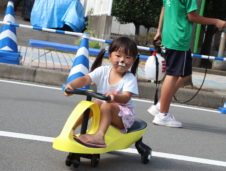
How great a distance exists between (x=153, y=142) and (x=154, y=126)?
867mm

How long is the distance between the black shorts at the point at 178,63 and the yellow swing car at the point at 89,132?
1779 mm

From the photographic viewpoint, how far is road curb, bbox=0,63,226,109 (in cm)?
809

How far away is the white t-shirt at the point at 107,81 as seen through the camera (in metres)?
3.90

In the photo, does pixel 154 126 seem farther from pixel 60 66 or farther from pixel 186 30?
pixel 60 66

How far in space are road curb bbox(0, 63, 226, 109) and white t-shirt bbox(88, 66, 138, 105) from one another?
164 inches

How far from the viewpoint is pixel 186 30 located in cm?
569

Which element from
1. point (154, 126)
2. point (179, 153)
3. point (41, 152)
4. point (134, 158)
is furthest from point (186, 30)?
point (41, 152)

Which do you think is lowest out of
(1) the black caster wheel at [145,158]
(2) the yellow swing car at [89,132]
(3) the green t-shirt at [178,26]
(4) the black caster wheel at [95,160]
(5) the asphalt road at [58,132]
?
(5) the asphalt road at [58,132]

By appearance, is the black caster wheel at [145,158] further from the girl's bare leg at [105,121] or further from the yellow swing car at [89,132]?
the girl's bare leg at [105,121]

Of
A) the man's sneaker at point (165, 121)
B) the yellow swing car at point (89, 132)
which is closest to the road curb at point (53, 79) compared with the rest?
the man's sneaker at point (165, 121)

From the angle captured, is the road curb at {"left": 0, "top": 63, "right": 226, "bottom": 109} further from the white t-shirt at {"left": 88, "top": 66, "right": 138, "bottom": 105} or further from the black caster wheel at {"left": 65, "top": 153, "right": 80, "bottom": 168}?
the black caster wheel at {"left": 65, "top": 153, "right": 80, "bottom": 168}

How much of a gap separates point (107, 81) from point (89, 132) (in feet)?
1.57

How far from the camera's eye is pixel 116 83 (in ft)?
12.9

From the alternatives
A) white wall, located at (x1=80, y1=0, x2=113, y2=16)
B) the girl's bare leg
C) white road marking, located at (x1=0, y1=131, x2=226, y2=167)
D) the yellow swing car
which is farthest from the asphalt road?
white wall, located at (x1=80, y1=0, x2=113, y2=16)
